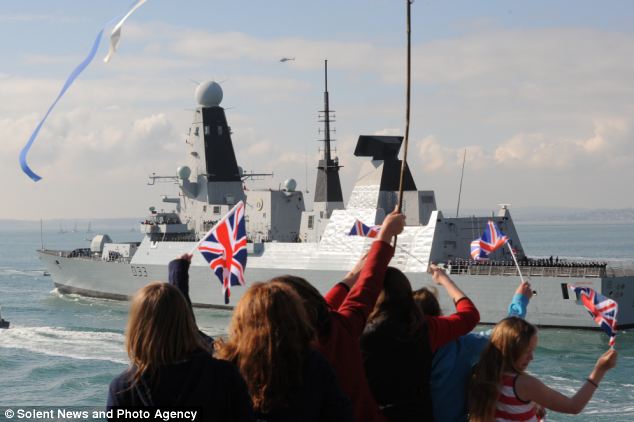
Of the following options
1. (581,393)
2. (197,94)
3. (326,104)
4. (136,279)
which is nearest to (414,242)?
(326,104)

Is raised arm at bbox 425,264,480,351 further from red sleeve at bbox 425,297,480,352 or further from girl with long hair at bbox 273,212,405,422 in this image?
girl with long hair at bbox 273,212,405,422

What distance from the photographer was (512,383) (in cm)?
374

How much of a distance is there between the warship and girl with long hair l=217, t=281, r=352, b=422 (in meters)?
18.1

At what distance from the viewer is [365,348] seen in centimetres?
350

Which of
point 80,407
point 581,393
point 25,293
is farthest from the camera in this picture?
point 25,293

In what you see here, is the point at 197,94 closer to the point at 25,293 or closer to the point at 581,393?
the point at 25,293

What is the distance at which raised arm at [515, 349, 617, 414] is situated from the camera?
3639 millimetres

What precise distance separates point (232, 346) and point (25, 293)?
3580cm

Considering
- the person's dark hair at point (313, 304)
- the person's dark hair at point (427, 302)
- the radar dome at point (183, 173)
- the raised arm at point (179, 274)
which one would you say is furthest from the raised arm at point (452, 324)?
the radar dome at point (183, 173)

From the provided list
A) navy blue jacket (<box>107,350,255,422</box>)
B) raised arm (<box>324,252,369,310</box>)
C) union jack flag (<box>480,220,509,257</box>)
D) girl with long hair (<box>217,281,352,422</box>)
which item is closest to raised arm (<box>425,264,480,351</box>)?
raised arm (<box>324,252,369,310</box>)

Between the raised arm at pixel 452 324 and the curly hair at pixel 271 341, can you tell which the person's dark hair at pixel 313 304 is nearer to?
the curly hair at pixel 271 341

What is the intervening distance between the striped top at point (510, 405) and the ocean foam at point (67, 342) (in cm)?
1457

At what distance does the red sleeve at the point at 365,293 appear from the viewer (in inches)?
128

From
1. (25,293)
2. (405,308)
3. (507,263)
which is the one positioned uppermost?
(405,308)
